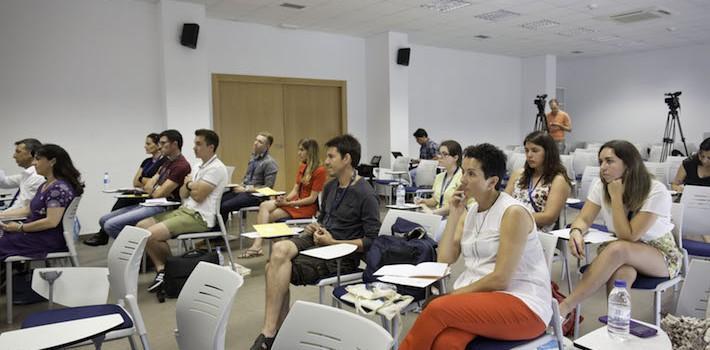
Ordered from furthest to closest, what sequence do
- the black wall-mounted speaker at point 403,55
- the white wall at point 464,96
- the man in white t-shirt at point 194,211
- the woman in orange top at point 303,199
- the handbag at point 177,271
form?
the white wall at point 464,96 < the black wall-mounted speaker at point 403,55 < the woman in orange top at point 303,199 < the man in white t-shirt at point 194,211 < the handbag at point 177,271

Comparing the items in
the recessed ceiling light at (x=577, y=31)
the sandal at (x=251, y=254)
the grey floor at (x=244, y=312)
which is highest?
the recessed ceiling light at (x=577, y=31)

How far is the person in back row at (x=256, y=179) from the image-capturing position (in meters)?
5.42

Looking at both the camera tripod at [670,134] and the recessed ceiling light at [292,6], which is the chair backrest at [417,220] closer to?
the recessed ceiling light at [292,6]

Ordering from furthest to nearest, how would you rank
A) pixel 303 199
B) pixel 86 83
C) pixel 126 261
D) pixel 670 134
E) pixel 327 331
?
pixel 670 134
pixel 86 83
pixel 303 199
pixel 126 261
pixel 327 331

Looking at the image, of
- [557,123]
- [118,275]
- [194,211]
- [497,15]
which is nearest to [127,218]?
[194,211]

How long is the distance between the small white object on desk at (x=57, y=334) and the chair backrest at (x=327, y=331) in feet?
1.98

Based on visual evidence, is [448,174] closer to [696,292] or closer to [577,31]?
[696,292]

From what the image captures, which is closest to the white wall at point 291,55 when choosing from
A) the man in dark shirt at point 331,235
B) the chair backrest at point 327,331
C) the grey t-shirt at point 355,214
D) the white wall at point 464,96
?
the white wall at point 464,96

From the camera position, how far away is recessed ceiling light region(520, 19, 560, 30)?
8148 millimetres

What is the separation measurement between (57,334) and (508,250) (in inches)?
66.7

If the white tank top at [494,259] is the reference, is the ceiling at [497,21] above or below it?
above

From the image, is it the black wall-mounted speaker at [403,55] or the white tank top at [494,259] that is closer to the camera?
the white tank top at [494,259]

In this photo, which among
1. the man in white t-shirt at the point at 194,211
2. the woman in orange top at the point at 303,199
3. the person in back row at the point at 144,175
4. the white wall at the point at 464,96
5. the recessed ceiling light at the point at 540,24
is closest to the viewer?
the man in white t-shirt at the point at 194,211

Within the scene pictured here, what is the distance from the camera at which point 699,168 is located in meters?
4.24
